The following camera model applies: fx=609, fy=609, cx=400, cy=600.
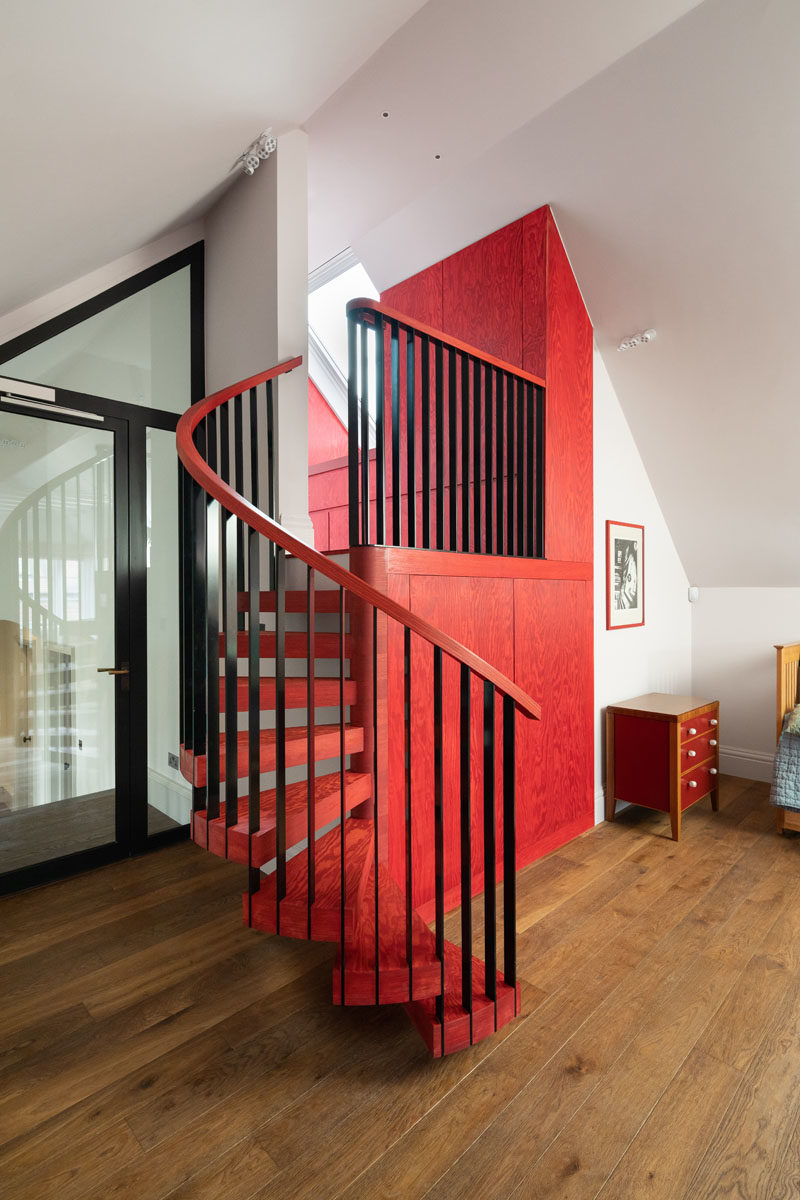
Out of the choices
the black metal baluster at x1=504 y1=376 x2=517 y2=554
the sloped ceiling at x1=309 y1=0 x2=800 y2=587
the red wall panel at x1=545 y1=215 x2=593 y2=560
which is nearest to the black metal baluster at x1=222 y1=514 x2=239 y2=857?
the black metal baluster at x1=504 y1=376 x2=517 y2=554

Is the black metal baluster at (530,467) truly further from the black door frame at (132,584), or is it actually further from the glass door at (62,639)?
the glass door at (62,639)

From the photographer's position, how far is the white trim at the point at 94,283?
2.75 m

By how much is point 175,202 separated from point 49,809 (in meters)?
2.89

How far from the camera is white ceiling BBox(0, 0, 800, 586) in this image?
6.30 feet

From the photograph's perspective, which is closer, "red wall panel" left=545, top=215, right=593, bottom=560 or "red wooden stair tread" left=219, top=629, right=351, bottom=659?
"red wooden stair tread" left=219, top=629, right=351, bottom=659

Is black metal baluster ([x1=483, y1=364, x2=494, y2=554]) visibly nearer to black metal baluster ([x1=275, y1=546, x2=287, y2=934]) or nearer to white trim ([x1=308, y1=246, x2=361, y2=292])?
black metal baluster ([x1=275, y1=546, x2=287, y2=934])

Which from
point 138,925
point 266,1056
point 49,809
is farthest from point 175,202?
point 266,1056

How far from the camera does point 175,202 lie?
2.85 m

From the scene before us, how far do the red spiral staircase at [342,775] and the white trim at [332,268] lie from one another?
80.8 inches

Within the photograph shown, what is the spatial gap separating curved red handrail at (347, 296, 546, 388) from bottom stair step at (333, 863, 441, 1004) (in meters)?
2.03

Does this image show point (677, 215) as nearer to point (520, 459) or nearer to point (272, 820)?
point (520, 459)

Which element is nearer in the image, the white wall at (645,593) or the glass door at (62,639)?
the glass door at (62,639)

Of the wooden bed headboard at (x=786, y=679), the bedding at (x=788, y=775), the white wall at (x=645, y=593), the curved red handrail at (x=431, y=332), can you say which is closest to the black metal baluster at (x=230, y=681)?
the curved red handrail at (x=431, y=332)

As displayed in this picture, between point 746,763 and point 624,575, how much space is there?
5.55 feet
